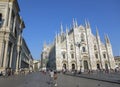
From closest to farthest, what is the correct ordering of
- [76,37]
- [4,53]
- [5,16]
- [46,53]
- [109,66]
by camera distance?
1. [4,53]
2. [5,16]
3. [109,66]
4. [76,37]
5. [46,53]

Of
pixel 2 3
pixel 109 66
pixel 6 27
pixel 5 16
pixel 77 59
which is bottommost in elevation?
pixel 109 66

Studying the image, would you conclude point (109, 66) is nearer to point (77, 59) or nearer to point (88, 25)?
point (77, 59)

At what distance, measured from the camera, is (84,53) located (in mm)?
55625

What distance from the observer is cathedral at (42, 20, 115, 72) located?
174 feet

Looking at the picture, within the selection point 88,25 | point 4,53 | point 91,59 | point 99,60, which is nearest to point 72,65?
point 91,59

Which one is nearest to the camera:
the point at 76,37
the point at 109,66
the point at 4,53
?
the point at 4,53

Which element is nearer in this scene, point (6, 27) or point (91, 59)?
point (6, 27)

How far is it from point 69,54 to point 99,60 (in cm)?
1351

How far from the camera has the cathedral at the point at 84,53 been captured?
5294 cm

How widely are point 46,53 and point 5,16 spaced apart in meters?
64.5

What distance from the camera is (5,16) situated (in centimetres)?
2744

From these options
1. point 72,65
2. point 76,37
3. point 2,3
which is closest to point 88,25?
point 76,37

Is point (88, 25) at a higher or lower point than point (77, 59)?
higher

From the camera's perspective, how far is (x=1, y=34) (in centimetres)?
2562
